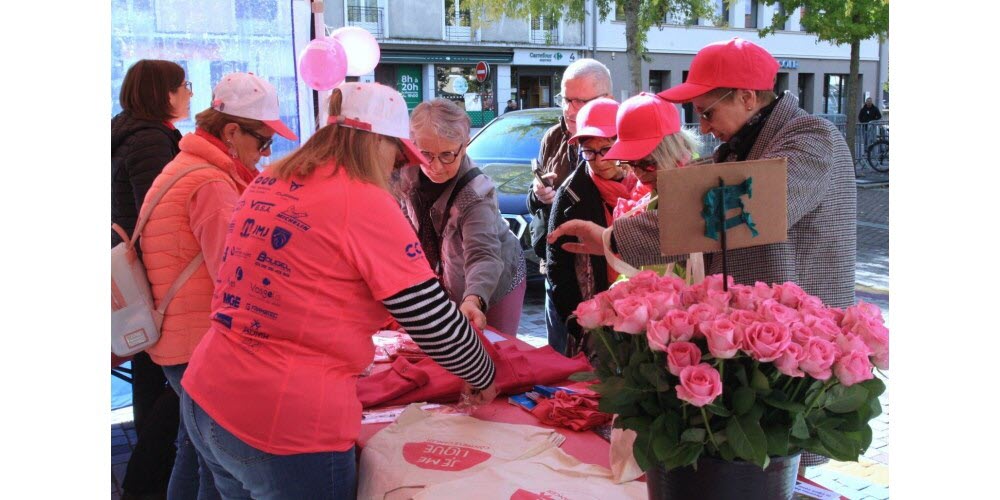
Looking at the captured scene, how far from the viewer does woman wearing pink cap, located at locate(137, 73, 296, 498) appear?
245cm

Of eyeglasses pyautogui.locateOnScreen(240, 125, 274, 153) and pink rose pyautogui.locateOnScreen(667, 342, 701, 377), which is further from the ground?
eyeglasses pyautogui.locateOnScreen(240, 125, 274, 153)

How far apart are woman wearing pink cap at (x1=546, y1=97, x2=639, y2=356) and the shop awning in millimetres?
22180

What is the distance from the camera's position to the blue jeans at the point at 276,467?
5.78ft

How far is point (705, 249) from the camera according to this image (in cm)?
157

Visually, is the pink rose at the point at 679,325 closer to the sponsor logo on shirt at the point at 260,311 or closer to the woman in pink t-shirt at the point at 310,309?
the woman in pink t-shirt at the point at 310,309

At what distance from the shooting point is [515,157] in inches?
292

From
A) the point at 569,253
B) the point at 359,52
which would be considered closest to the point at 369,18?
the point at 359,52

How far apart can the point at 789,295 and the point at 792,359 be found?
0.24 metres

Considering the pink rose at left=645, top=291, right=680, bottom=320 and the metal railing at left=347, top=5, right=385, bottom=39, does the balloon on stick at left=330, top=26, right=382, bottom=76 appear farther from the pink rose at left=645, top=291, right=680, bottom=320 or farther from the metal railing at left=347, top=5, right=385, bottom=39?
the metal railing at left=347, top=5, right=385, bottom=39

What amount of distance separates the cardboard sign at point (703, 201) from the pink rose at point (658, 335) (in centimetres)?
29

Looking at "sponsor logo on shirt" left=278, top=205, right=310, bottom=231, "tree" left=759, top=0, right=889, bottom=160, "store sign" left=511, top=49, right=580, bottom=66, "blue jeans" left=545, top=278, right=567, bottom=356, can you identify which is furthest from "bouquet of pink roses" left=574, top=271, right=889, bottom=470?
"store sign" left=511, top=49, right=580, bottom=66

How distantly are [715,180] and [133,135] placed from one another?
2710 millimetres

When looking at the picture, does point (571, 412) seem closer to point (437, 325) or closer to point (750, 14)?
point (437, 325)

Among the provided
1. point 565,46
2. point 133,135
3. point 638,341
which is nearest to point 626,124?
point 638,341
